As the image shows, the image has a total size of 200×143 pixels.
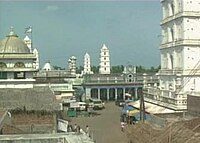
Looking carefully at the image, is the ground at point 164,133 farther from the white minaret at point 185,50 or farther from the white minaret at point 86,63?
the white minaret at point 86,63

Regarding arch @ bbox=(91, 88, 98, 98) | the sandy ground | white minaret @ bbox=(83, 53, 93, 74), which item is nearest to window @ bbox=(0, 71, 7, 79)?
the sandy ground

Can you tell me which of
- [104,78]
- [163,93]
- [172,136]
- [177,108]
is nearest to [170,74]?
[163,93]

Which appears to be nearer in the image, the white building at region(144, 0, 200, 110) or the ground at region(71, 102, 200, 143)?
the ground at region(71, 102, 200, 143)

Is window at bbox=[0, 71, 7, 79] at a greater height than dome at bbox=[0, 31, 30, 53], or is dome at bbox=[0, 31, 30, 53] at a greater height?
dome at bbox=[0, 31, 30, 53]

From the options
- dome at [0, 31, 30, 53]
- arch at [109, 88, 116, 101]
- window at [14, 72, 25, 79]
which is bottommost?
arch at [109, 88, 116, 101]

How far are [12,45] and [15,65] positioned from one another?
194 cm

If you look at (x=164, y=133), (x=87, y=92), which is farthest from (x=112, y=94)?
(x=164, y=133)

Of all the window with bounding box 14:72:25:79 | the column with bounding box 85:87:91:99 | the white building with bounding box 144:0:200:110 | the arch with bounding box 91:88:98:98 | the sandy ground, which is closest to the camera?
the sandy ground

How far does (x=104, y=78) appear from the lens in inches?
2566

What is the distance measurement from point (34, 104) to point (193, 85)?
1679 centimetres

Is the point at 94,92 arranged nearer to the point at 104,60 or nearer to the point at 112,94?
the point at 112,94

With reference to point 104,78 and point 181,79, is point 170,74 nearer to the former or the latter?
point 181,79

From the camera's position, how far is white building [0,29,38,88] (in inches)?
1189

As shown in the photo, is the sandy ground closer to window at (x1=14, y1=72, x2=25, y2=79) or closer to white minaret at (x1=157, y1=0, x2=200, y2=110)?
white minaret at (x1=157, y1=0, x2=200, y2=110)
